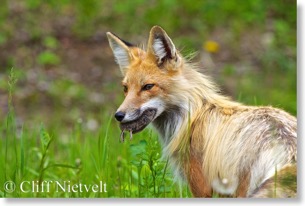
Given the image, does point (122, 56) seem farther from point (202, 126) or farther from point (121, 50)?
point (202, 126)

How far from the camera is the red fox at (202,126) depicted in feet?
18.4

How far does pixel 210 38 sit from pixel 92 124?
2448 millimetres

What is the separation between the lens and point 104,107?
10070 millimetres

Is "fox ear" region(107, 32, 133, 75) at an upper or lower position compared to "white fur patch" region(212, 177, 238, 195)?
upper

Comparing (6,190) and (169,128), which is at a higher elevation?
(169,128)

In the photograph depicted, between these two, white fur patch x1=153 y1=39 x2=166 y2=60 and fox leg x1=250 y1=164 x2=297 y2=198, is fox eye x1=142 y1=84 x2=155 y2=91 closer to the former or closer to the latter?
white fur patch x1=153 y1=39 x2=166 y2=60

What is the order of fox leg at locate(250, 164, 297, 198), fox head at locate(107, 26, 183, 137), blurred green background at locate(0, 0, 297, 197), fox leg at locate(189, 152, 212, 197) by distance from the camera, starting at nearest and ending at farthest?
fox leg at locate(250, 164, 297, 198) → fox leg at locate(189, 152, 212, 197) → fox head at locate(107, 26, 183, 137) → blurred green background at locate(0, 0, 297, 197)

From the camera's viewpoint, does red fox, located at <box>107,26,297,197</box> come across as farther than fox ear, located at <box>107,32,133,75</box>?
No

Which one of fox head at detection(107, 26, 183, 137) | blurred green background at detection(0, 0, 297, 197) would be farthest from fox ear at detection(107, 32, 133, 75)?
blurred green background at detection(0, 0, 297, 197)

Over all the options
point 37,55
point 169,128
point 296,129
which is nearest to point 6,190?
point 169,128

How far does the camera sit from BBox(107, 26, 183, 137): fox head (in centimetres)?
591

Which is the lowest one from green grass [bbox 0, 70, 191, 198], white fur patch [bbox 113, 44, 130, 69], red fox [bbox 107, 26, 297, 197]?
green grass [bbox 0, 70, 191, 198]

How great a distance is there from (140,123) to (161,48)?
57cm

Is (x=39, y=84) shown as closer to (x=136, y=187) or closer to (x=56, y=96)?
(x=56, y=96)
